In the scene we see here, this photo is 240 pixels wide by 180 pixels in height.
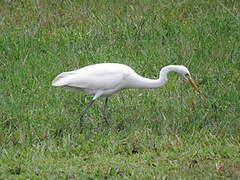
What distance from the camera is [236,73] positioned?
9.27 metres

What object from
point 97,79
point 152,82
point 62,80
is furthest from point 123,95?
point 62,80

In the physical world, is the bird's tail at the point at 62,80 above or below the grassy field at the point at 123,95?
above

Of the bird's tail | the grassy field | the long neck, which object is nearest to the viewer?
the grassy field

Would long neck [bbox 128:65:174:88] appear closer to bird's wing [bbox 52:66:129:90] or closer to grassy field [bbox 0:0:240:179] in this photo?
bird's wing [bbox 52:66:129:90]

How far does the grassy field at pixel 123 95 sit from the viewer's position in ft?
22.2

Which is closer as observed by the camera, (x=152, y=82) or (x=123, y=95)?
(x=152, y=82)

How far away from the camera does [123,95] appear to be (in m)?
8.80

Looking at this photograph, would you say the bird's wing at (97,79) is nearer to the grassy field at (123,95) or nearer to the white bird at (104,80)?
the white bird at (104,80)

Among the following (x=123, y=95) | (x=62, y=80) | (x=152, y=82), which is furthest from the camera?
(x=123, y=95)

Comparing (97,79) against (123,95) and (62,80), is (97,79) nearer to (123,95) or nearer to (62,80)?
(62,80)

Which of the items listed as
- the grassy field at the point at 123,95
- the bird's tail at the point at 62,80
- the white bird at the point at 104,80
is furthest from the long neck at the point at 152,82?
the bird's tail at the point at 62,80

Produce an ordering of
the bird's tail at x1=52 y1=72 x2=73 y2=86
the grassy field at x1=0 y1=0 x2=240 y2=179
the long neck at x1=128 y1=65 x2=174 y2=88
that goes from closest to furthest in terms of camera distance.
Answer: the grassy field at x1=0 y1=0 x2=240 y2=179 → the bird's tail at x1=52 y1=72 x2=73 y2=86 → the long neck at x1=128 y1=65 x2=174 y2=88

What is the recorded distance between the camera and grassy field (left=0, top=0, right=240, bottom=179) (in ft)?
22.2

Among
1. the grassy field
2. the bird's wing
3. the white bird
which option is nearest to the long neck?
the white bird
